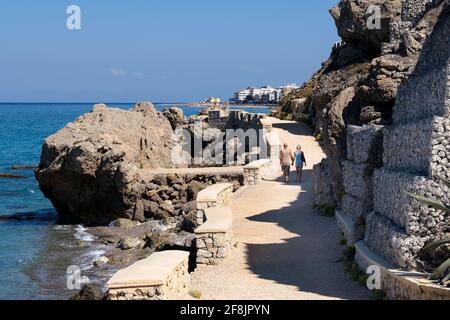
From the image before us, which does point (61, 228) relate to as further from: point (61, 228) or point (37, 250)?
point (37, 250)

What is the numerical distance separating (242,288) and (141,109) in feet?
79.8

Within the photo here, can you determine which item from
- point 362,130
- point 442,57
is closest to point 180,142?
point 362,130

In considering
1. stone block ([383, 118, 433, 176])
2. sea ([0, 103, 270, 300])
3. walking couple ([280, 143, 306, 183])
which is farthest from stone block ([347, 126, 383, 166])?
walking couple ([280, 143, 306, 183])

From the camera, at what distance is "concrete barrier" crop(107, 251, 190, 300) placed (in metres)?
10.2

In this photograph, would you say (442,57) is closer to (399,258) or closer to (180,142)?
(399,258)

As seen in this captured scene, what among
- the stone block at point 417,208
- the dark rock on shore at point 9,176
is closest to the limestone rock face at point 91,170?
the stone block at point 417,208

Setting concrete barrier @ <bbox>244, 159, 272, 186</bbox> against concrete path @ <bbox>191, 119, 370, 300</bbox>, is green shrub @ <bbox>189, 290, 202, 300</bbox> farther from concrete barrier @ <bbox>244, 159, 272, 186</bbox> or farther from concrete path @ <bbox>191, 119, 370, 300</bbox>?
concrete barrier @ <bbox>244, 159, 272, 186</bbox>

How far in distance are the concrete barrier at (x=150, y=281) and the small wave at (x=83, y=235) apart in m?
15.2

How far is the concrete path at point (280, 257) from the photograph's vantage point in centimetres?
1230

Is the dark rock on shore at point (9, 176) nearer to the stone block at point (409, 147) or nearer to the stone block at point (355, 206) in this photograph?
the stone block at point (355, 206)

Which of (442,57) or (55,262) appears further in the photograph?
(55,262)

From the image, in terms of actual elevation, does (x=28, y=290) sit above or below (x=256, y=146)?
below

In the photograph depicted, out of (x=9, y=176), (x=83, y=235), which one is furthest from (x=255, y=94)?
(x=83, y=235)

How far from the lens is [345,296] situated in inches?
467
